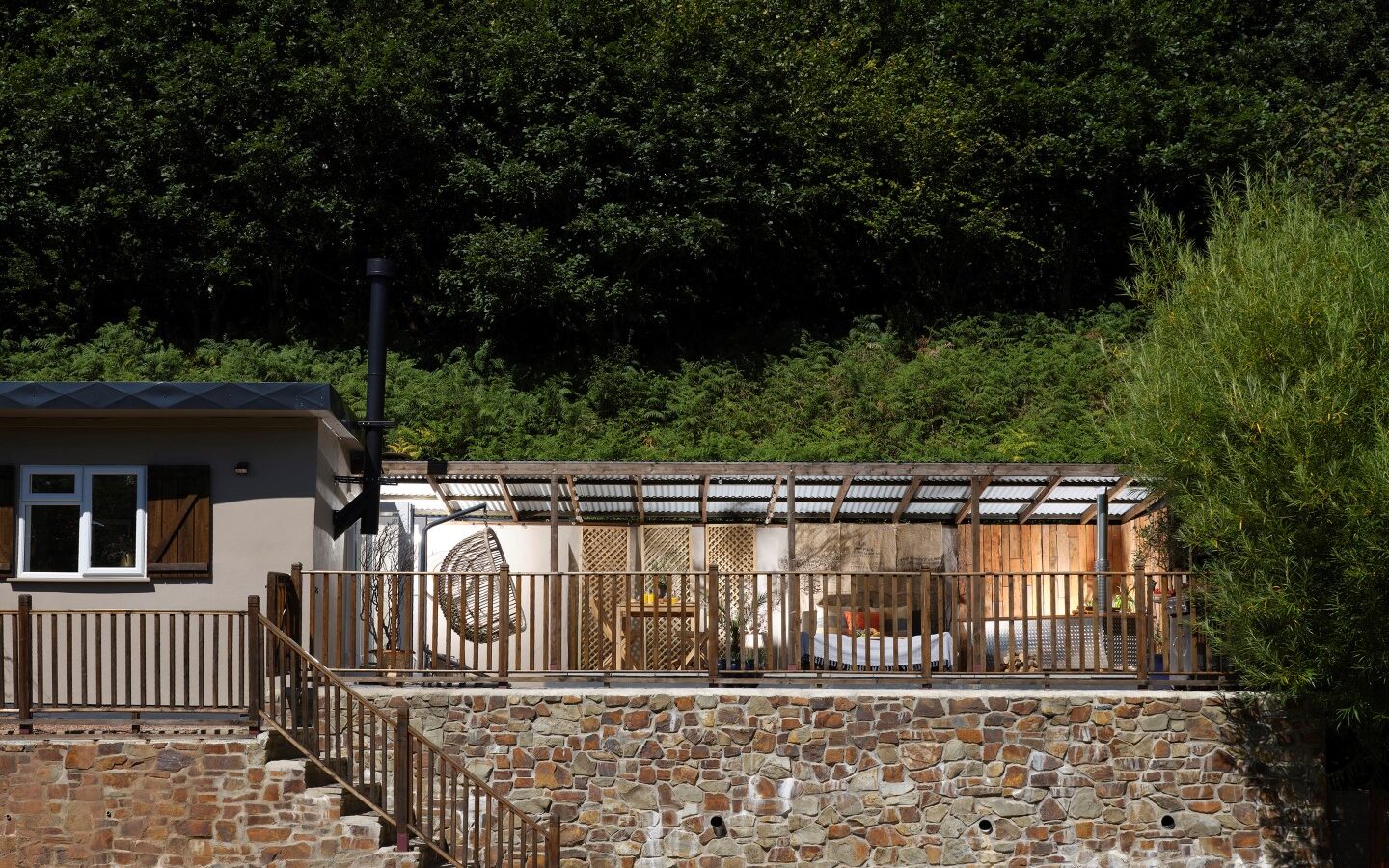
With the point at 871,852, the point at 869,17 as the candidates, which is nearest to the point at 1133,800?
the point at 871,852

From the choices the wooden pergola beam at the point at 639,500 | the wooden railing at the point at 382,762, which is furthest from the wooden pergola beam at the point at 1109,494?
the wooden railing at the point at 382,762

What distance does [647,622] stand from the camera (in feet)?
53.1

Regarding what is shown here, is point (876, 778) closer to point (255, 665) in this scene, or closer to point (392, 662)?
point (392, 662)

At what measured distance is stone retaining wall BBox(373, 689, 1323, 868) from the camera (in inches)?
528

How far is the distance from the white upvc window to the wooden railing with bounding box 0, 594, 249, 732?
562 mm

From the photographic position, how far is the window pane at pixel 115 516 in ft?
45.3

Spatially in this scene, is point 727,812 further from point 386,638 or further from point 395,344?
point 395,344

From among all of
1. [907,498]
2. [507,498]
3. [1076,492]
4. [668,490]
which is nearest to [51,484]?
[507,498]

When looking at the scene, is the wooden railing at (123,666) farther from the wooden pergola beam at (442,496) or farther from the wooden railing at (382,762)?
the wooden pergola beam at (442,496)

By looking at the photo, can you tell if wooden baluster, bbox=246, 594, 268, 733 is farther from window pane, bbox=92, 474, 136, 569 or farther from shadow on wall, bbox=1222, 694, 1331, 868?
shadow on wall, bbox=1222, 694, 1331, 868

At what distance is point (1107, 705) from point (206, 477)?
8.90m

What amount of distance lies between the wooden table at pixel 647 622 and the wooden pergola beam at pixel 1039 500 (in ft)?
14.7

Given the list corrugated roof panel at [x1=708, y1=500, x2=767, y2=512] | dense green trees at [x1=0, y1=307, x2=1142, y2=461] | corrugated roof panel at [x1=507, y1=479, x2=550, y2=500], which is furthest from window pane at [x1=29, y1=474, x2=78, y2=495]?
dense green trees at [x1=0, y1=307, x2=1142, y2=461]

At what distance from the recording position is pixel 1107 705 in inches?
539
